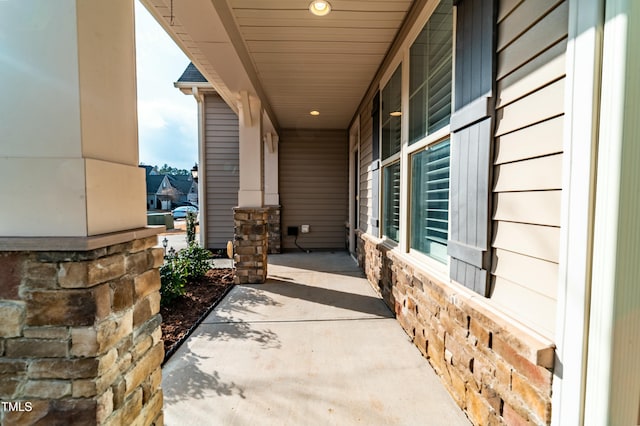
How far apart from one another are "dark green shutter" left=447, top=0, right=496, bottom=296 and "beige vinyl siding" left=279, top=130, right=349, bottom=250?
4788 mm

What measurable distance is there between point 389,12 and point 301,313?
289cm

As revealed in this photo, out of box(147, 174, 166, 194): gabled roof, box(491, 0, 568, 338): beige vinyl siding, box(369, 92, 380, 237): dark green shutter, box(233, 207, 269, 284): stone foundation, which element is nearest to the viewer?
box(491, 0, 568, 338): beige vinyl siding

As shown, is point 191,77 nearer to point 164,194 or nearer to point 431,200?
point 431,200

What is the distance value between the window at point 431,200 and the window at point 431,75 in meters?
0.19

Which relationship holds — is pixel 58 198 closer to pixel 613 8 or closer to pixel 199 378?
pixel 199 378

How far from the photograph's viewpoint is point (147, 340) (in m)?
1.22

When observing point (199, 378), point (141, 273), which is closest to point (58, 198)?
point (141, 273)

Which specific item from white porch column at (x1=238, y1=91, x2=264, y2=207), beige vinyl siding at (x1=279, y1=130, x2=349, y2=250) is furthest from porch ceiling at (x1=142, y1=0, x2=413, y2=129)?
beige vinyl siding at (x1=279, y1=130, x2=349, y2=250)

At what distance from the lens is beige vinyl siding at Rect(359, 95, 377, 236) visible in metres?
4.34

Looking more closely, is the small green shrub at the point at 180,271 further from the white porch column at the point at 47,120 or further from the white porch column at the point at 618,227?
the white porch column at the point at 618,227

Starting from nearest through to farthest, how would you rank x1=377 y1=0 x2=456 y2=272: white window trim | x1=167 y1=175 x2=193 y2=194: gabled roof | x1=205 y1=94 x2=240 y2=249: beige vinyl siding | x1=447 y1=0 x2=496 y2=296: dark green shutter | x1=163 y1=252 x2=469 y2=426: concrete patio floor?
x1=447 y1=0 x2=496 y2=296: dark green shutter
x1=163 y1=252 x2=469 y2=426: concrete patio floor
x1=377 y1=0 x2=456 y2=272: white window trim
x1=205 y1=94 x2=240 y2=249: beige vinyl siding
x1=167 y1=175 x2=193 y2=194: gabled roof

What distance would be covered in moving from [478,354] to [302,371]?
3.72 ft

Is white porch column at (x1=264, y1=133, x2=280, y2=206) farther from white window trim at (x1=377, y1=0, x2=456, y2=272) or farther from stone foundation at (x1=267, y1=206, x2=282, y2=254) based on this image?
white window trim at (x1=377, y1=0, x2=456, y2=272)

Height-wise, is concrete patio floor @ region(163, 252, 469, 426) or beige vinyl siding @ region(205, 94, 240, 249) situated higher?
beige vinyl siding @ region(205, 94, 240, 249)
